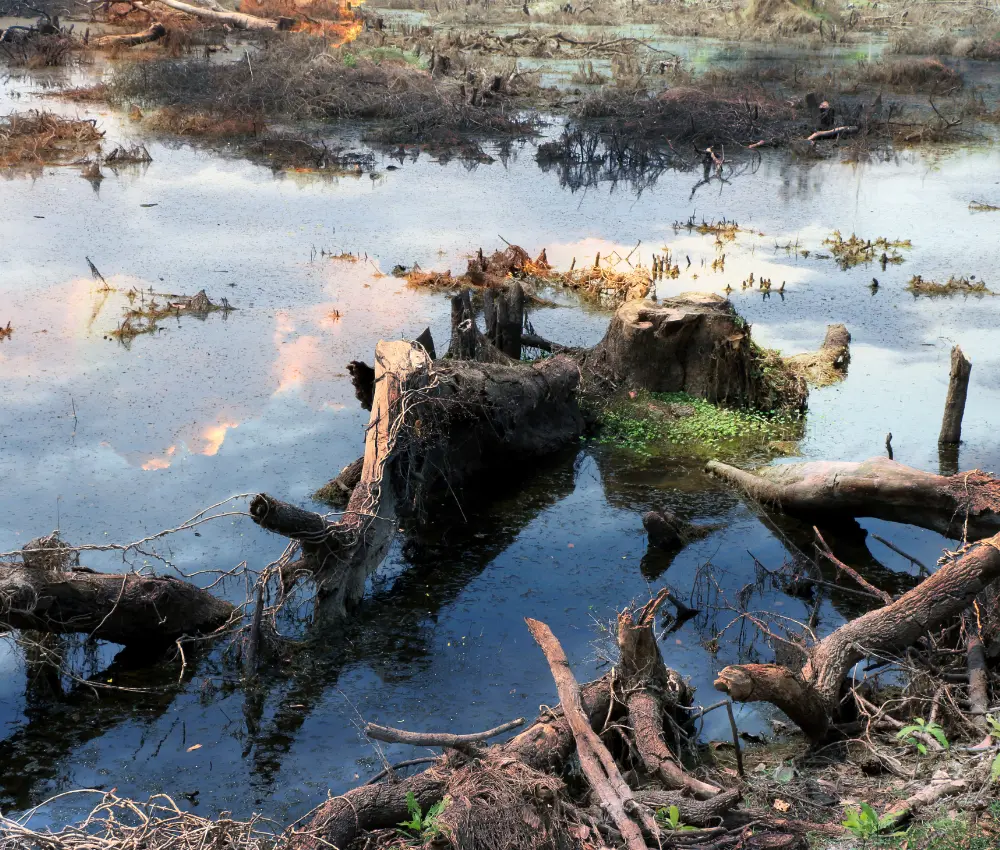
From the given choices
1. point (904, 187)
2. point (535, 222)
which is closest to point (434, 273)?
point (535, 222)

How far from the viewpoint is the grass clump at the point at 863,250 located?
57.6 ft

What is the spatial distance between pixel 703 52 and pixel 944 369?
23.7 meters

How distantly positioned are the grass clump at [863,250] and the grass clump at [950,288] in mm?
1003

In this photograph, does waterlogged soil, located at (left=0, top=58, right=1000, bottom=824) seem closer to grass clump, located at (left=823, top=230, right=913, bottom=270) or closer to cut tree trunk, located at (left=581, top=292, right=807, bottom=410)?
grass clump, located at (left=823, top=230, right=913, bottom=270)

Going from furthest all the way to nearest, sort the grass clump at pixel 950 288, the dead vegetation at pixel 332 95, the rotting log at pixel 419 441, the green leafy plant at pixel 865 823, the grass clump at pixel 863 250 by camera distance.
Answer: the dead vegetation at pixel 332 95 → the grass clump at pixel 863 250 → the grass clump at pixel 950 288 → the rotting log at pixel 419 441 → the green leafy plant at pixel 865 823

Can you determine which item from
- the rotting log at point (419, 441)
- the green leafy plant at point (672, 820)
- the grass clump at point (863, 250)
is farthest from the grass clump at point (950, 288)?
the green leafy plant at point (672, 820)

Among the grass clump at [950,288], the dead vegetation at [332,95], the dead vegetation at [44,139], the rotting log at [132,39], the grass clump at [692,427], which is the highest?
the rotting log at [132,39]

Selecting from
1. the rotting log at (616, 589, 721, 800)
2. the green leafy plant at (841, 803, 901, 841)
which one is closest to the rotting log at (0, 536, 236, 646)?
the rotting log at (616, 589, 721, 800)

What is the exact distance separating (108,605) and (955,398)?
8280mm

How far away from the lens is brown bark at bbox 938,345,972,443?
447 inches

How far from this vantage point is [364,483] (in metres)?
9.36

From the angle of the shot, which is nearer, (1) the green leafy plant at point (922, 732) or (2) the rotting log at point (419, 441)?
(1) the green leafy plant at point (922, 732)

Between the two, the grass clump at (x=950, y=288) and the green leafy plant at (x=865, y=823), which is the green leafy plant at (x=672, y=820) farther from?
the grass clump at (x=950, y=288)

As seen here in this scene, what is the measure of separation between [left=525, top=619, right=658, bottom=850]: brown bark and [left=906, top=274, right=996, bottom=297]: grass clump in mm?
11326
